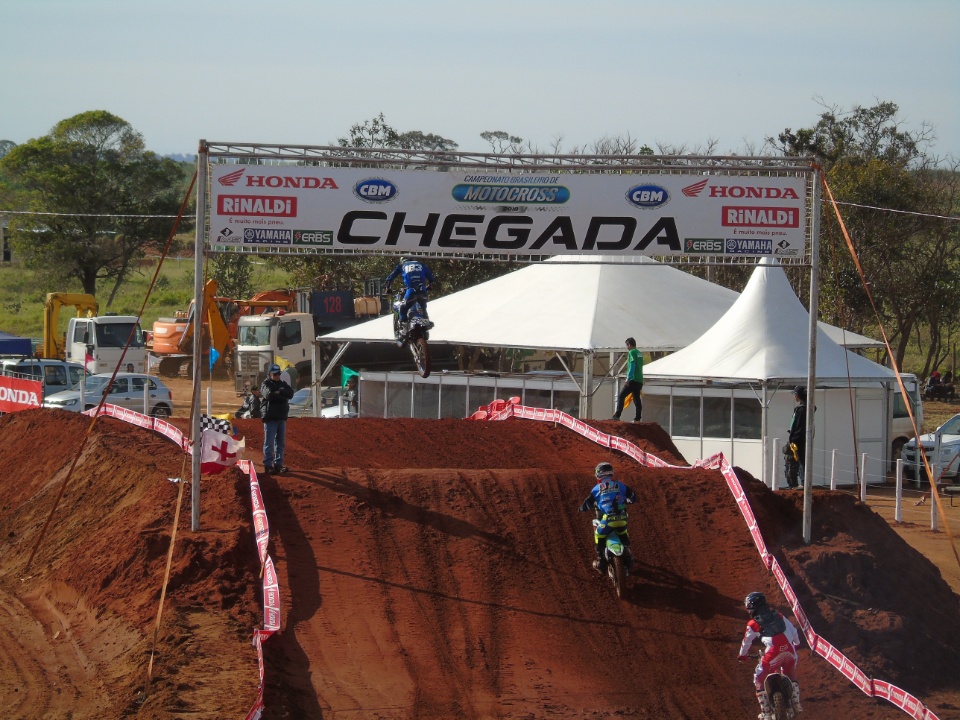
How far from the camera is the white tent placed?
20.1 meters

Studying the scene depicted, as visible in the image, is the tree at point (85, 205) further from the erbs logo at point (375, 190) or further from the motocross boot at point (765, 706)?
the motocross boot at point (765, 706)

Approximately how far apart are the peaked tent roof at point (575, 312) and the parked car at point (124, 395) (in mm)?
5071

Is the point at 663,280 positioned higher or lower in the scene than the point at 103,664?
higher

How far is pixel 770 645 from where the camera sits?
340 inches

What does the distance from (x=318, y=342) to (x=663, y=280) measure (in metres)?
9.22

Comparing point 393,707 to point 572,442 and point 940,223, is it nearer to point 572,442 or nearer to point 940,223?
point 572,442

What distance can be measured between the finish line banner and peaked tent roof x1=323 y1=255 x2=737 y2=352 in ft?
32.6

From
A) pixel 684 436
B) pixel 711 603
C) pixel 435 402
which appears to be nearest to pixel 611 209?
pixel 711 603

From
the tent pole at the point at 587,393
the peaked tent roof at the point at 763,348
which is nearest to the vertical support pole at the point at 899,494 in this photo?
the peaked tent roof at the point at 763,348

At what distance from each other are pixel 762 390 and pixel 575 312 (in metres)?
5.26

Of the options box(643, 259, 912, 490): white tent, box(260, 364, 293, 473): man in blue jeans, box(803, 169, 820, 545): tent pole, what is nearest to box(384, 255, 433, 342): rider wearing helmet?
box(260, 364, 293, 473): man in blue jeans

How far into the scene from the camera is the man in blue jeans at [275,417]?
41.7 feet

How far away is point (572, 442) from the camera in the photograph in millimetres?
16875

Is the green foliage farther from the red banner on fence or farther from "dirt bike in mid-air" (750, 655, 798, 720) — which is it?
"dirt bike in mid-air" (750, 655, 798, 720)
